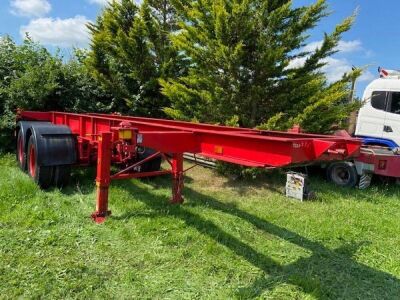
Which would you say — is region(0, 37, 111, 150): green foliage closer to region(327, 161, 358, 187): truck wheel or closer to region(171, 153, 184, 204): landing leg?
region(171, 153, 184, 204): landing leg

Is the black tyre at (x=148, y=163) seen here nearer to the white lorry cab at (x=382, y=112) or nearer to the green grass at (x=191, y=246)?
the green grass at (x=191, y=246)

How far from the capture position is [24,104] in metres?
8.49

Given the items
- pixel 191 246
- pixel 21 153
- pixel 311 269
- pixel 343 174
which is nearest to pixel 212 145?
pixel 191 246

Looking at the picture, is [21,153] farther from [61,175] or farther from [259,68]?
[259,68]

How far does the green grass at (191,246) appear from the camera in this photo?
3234 mm

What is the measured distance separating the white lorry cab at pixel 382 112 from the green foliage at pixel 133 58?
521 cm

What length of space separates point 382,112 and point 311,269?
594 centimetres

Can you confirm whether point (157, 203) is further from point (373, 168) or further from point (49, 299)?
point (373, 168)

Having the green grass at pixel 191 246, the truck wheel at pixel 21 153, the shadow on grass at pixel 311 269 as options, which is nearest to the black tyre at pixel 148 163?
the green grass at pixel 191 246

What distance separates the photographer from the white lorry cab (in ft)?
27.0

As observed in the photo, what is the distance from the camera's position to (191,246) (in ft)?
13.2

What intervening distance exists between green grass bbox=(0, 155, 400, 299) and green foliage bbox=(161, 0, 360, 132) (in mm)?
2152

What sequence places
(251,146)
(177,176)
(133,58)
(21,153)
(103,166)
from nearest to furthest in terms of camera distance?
(251,146)
(103,166)
(177,176)
(21,153)
(133,58)

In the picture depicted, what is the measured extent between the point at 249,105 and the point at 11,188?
15.6ft
